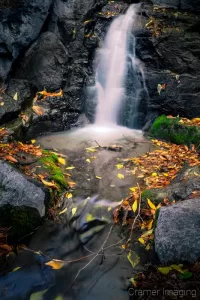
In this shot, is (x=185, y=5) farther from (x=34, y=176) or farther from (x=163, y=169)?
(x=34, y=176)

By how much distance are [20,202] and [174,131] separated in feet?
15.1

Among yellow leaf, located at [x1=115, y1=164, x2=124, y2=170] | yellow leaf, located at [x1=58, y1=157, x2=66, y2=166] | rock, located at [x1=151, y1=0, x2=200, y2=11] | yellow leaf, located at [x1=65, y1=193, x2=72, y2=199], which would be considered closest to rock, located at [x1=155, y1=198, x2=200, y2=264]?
yellow leaf, located at [x1=65, y1=193, x2=72, y2=199]

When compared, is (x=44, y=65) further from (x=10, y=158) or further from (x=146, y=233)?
(x=146, y=233)

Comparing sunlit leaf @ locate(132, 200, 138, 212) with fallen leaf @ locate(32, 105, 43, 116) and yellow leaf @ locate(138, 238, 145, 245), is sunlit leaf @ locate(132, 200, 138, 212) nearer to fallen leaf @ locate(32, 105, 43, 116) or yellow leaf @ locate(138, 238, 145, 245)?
yellow leaf @ locate(138, 238, 145, 245)

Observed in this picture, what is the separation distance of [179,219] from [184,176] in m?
1.52

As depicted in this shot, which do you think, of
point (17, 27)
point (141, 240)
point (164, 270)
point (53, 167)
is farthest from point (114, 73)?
point (164, 270)

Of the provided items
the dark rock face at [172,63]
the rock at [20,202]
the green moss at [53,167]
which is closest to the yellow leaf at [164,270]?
the rock at [20,202]

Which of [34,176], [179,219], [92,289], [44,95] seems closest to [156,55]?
[44,95]

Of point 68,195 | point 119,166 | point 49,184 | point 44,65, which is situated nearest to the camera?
point 49,184

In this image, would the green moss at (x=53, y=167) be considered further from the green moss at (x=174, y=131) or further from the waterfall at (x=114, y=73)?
the green moss at (x=174, y=131)

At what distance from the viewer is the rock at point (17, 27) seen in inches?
300

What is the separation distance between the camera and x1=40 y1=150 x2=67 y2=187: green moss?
489cm

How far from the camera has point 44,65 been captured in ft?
27.3

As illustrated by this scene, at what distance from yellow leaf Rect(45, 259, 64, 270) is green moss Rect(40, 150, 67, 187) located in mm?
1540
